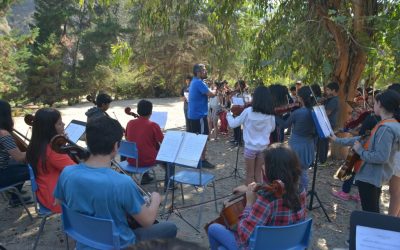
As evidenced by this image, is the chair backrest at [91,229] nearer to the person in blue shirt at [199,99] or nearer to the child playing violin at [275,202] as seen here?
the child playing violin at [275,202]

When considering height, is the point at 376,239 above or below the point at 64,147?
below

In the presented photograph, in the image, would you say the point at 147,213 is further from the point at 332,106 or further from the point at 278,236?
the point at 332,106

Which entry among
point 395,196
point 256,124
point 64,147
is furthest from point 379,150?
point 64,147

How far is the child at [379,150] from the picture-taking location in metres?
3.41

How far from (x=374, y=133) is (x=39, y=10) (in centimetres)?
2292

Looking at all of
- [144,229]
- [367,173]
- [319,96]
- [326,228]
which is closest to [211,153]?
[319,96]

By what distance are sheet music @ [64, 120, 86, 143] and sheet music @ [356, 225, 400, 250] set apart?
3909 millimetres

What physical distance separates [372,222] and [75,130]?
13.4 ft

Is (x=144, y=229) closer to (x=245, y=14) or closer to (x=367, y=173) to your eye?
(x=367, y=173)

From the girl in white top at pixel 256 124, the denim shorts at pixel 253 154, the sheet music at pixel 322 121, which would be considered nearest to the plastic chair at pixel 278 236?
the sheet music at pixel 322 121

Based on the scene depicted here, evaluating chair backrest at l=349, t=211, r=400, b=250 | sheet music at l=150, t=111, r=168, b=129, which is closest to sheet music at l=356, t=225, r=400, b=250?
chair backrest at l=349, t=211, r=400, b=250

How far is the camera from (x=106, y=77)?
76.1ft

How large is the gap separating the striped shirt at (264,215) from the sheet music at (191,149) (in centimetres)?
156

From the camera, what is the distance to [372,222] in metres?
2.09
